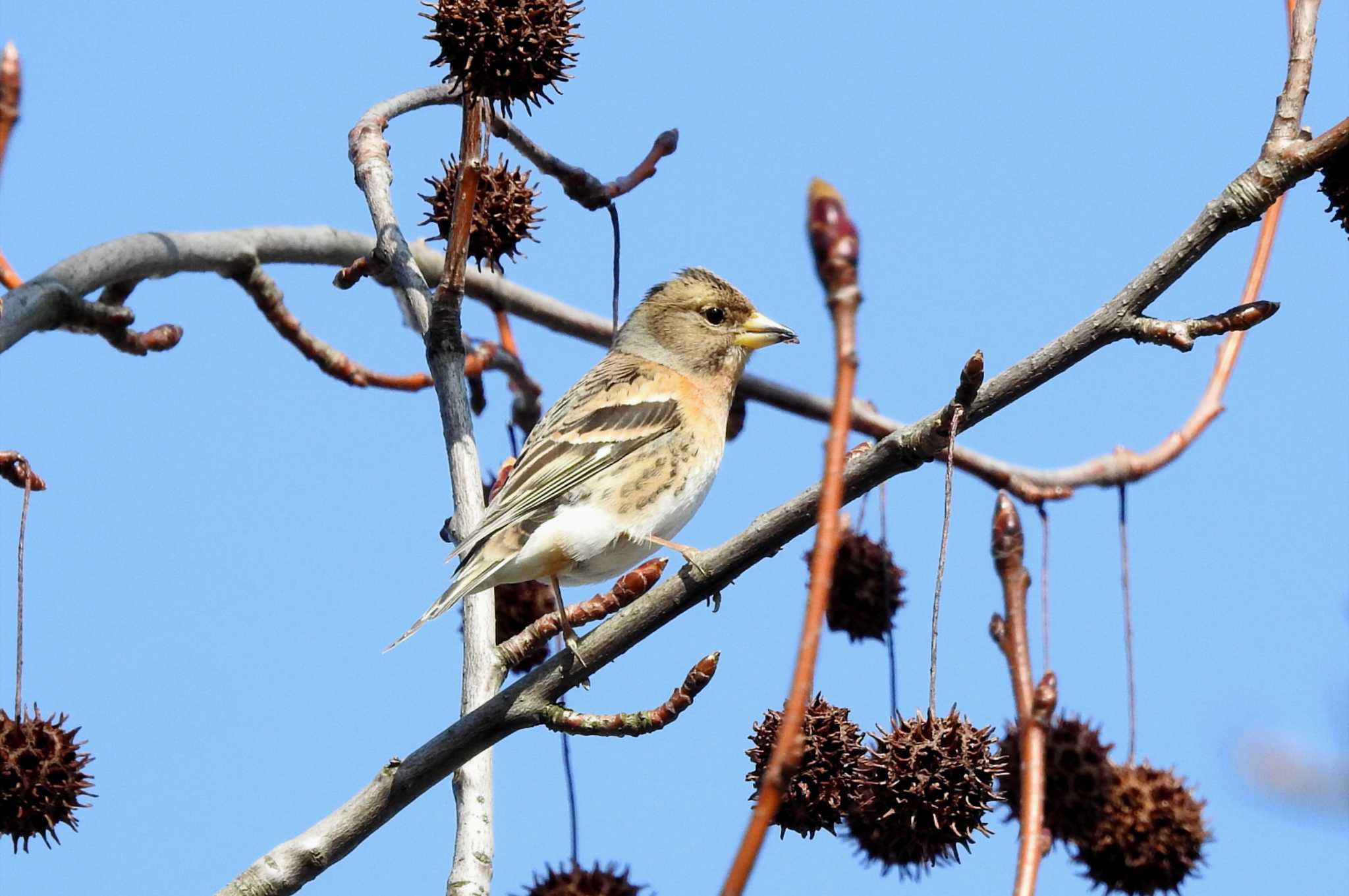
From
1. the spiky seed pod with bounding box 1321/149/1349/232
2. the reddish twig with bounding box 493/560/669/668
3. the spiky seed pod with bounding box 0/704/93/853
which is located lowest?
the spiky seed pod with bounding box 0/704/93/853

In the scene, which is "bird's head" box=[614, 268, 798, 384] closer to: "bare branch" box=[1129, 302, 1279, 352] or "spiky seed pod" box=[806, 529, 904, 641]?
"spiky seed pod" box=[806, 529, 904, 641]

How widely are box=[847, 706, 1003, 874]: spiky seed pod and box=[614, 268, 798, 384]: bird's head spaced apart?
3299mm

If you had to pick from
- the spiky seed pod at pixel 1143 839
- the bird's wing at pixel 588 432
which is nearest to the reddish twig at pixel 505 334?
the bird's wing at pixel 588 432

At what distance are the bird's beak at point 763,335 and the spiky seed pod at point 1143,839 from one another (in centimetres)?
297

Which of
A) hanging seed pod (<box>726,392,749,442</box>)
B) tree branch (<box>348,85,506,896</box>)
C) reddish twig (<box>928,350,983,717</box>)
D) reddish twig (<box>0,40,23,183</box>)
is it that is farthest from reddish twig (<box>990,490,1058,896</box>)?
hanging seed pod (<box>726,392,749,442</box>)

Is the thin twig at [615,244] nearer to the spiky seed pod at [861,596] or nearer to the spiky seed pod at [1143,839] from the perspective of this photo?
the spiky seed pod at [861,596]

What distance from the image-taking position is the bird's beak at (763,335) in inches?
276

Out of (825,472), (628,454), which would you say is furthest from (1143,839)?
(825,472)

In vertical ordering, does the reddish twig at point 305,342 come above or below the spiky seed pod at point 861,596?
above

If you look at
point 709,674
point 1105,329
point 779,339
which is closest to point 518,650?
point 709,674

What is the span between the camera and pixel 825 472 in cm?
163

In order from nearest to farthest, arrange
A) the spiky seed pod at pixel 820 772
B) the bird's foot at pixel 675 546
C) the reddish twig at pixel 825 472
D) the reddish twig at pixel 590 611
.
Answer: the reddish twig at pixel 825 472 < the spiky seed pod at pixel 820 772 < the reddish twig at pixel 590 611 < the bird's foot at pixel 675 546

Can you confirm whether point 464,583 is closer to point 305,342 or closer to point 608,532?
point 608,532

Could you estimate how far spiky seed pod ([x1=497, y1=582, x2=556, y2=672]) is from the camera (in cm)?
602
